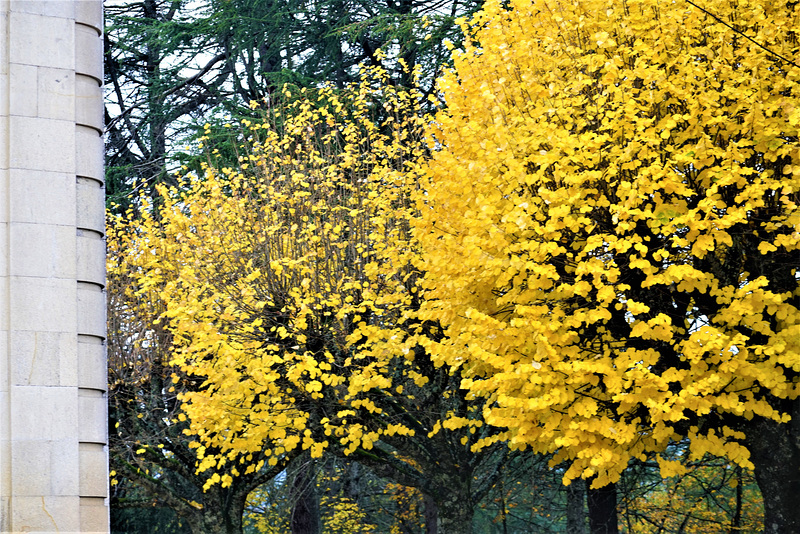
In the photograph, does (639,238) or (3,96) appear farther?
(639,238)

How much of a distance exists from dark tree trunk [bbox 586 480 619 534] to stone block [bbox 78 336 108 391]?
10231 mm

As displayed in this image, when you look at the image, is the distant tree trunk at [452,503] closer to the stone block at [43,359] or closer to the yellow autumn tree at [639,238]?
the yellow autumn tree at [639,238]

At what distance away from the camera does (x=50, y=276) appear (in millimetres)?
7934

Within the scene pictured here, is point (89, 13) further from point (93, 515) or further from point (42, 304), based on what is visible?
point (93, 515)

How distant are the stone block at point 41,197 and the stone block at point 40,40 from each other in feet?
3.12

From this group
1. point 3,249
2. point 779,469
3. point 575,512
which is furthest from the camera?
point 575,512

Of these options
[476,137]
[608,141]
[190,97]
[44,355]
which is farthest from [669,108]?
[190,97]

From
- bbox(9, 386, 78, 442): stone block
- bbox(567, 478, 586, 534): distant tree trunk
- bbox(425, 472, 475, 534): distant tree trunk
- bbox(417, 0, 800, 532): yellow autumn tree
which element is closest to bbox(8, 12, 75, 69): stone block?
bbox(9, 386, 78, 442): stone block

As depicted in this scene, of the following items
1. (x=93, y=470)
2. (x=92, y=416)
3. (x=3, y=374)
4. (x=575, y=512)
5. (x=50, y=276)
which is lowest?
(x=575, y=512)

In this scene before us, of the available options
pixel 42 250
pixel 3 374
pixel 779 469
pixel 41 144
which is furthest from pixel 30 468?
pixel 779 469

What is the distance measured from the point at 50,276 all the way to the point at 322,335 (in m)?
7.05

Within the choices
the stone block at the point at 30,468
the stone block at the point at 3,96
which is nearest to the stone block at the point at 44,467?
Answer: the stone block at the point at 30,468

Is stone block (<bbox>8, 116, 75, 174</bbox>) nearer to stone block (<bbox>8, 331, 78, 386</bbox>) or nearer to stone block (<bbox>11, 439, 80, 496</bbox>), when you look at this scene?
stone block (<bbox>8, 331, 78, 386</bbox>)

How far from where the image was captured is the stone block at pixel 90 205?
816cm
